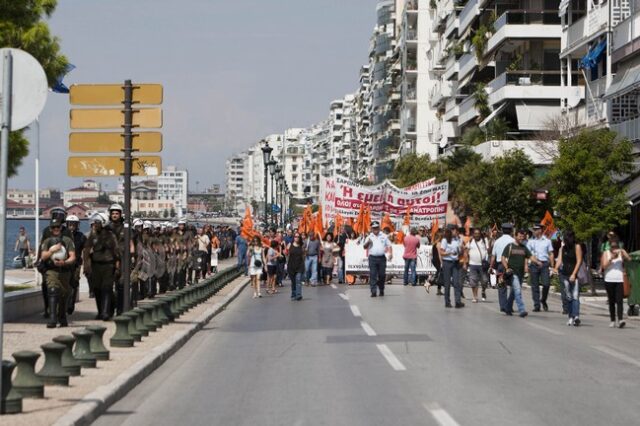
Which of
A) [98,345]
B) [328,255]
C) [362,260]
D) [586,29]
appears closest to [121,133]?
[98,345]

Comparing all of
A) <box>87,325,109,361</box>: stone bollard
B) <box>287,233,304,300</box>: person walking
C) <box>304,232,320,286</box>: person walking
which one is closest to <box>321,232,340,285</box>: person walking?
<box>304,232,320,286</box>: person walking

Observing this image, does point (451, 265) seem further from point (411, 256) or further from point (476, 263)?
point (411, 256)

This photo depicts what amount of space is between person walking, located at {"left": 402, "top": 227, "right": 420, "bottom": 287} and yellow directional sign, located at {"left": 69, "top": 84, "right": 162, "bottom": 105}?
1750 centimetres

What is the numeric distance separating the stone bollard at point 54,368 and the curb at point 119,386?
1.27 feet

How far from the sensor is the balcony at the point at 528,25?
62.0 m

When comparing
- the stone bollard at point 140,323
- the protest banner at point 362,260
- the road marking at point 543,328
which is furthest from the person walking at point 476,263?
the stone bollard at point 140,323

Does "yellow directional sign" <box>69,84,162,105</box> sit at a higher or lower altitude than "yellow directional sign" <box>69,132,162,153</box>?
higher

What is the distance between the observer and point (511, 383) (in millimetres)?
12586

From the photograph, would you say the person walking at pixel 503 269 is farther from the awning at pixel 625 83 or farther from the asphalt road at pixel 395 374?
the awning at pixel 625 83

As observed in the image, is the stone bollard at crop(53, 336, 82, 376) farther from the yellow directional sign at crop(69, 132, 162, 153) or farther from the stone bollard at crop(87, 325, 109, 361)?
the yellow directional sign at crop(69, 132, 162, 153)

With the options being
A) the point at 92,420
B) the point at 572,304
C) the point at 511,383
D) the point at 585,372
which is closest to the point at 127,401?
the point at 92,420

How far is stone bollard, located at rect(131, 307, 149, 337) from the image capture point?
17.2 metres

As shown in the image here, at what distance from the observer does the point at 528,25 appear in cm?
6212

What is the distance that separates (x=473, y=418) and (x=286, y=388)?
2.76 m
